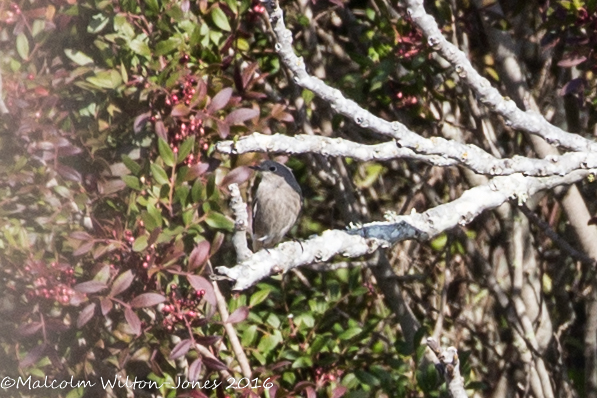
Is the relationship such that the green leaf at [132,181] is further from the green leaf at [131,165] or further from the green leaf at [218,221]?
the green leaf at [218,221]

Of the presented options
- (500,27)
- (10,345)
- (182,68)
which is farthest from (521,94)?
(10,345)

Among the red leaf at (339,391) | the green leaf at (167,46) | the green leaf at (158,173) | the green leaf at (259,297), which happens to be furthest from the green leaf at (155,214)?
the red leaf at (339,391)

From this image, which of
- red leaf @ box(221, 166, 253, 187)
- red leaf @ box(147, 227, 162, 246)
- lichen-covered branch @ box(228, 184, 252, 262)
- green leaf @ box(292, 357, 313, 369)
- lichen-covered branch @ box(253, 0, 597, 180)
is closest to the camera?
lichen-covered branch @ box(253, 0, 597, 180)

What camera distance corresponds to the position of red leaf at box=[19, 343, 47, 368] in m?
3.05

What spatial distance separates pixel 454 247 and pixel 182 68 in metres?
1.99

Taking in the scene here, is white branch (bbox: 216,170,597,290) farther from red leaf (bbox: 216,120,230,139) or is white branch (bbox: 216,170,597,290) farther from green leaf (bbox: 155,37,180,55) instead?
green leaf (bbox: 155,37,180,55)

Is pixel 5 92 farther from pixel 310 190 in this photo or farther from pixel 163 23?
pixel 310 190

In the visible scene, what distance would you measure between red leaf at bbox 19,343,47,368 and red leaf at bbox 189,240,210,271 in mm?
653

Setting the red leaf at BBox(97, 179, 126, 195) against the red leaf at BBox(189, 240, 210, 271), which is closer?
the red leaf at BBox(189, 240, 210, 271)

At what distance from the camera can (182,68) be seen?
Answer: 310 cm

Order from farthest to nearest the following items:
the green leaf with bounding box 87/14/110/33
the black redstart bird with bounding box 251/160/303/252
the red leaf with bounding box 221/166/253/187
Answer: the black redstart bird with bounding box 251/160/303/252 < the green leaf with bounding box 87/14/110/33 < the red leaf with bounding box 221/166/253/187

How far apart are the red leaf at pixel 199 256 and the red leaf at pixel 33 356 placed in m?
0.65

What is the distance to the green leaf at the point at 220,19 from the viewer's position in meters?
3.23

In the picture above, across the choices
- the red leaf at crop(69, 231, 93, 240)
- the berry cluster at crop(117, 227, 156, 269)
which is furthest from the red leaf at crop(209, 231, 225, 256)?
the red leaf at crop(69, 231, 93, 240)
